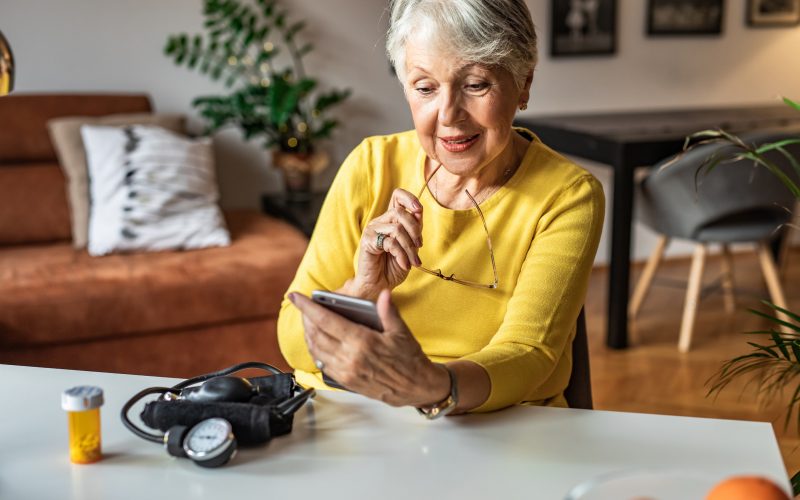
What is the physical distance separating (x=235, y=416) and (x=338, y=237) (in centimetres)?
55

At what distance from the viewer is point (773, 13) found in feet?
15.6

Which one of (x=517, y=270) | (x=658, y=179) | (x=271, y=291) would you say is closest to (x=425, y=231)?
(x=517, y=270)

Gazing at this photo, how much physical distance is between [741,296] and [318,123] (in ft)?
6.59

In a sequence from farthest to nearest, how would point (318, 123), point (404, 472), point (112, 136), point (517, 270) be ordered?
point (318, 123)
point (112, 136)
point (517, 270)
point (404, 472)

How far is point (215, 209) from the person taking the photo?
10.6ft

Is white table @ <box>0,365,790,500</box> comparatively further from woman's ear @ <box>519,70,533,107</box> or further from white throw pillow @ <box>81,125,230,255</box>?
white throw pillow @ <box>81,125,230,255</box>

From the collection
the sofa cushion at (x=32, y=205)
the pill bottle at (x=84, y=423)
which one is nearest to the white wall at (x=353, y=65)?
the sofa cushion at (x=32, y=205)

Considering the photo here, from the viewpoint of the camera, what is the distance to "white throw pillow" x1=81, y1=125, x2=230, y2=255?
3066 mm

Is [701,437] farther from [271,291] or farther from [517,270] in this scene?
[271,291]

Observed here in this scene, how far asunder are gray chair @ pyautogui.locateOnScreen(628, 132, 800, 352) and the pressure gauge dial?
2537 mm

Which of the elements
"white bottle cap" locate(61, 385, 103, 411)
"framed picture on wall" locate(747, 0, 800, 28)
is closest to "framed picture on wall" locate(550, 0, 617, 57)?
"framed picture on wall" locate(747, 0, 800, 28)

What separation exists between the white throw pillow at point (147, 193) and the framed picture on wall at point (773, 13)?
9.75ft

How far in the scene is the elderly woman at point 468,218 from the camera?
4.49 ft

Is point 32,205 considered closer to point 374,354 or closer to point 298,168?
point 298,168
